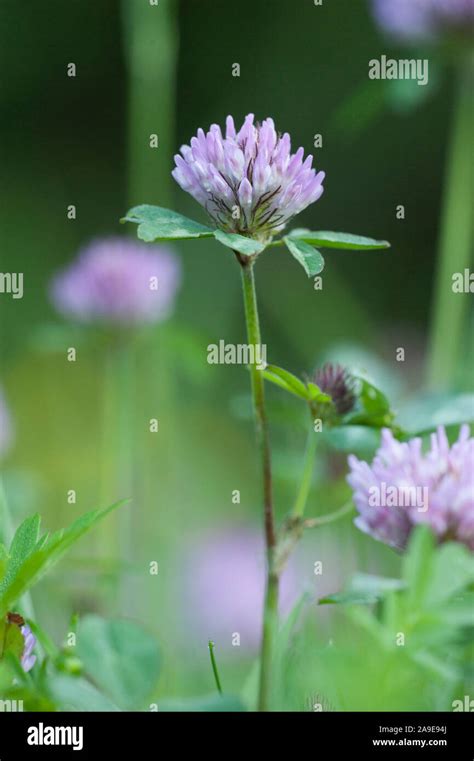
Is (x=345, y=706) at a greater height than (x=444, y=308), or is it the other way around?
(x=444, y=308)

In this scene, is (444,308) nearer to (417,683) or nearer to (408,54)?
(408,54)

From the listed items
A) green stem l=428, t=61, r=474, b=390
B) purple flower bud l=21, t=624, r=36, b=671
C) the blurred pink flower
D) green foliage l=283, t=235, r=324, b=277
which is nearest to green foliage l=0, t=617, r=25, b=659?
purple flower bud l=21, t=624, r=36, b=671

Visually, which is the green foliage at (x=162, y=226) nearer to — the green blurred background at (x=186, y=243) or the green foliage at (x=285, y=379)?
the green foliage at (x=285, y=379)

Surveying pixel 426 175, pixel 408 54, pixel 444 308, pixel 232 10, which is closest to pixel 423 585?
pixel 444 308

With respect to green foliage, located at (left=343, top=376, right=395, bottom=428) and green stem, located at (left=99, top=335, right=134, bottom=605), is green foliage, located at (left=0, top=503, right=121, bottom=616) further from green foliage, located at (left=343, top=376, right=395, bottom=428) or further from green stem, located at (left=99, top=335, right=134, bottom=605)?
green stem, located at (left=99, top=335, right=134, bottom=605)

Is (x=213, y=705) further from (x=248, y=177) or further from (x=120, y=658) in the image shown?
(x=248, y=177)

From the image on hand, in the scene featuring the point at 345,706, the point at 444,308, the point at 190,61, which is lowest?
the point at 345,706
